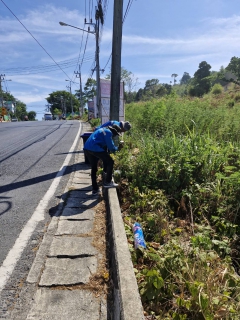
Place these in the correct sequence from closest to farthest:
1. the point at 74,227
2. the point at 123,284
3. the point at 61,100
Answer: the point at 123,284
the point at 74,227
the point at 61,100

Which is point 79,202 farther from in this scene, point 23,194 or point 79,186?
point 23,194

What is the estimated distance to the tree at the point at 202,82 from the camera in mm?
43625

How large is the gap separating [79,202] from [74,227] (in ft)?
3.05

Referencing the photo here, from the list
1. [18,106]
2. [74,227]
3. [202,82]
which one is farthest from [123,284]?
[18,106]

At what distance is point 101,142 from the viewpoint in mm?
4520

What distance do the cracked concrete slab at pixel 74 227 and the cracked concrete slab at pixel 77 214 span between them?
0.41 feet

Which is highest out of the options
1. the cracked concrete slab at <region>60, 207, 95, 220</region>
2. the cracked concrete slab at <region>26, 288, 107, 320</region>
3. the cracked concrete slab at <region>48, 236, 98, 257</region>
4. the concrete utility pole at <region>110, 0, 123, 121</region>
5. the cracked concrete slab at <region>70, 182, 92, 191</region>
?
the concrete utility pole at <region>110, 0, 123, 121</region>

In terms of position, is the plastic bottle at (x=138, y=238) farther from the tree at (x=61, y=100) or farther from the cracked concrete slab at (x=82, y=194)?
the tree at (x=61, y=100)

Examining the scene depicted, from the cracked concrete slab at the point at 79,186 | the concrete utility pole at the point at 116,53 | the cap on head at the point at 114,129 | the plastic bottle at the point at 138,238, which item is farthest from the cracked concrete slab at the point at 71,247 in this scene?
the concrete utility pole at the point at 116,53

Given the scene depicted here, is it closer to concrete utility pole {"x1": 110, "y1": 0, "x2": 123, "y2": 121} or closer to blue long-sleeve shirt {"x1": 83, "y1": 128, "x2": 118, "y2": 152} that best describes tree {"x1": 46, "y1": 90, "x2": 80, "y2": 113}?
concrete utility pole {"x1": 110, "y1": 0, "x2": 123, "y2": 121}

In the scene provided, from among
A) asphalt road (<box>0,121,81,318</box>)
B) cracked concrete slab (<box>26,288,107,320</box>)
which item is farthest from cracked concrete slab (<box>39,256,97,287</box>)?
asphalt road (<box>0,121,81,318</box>)

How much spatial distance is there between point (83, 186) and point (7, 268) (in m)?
2.73

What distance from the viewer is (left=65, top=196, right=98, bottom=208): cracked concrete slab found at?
162 inches

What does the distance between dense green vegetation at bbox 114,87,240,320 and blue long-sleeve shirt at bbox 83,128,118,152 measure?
2.60 ft
